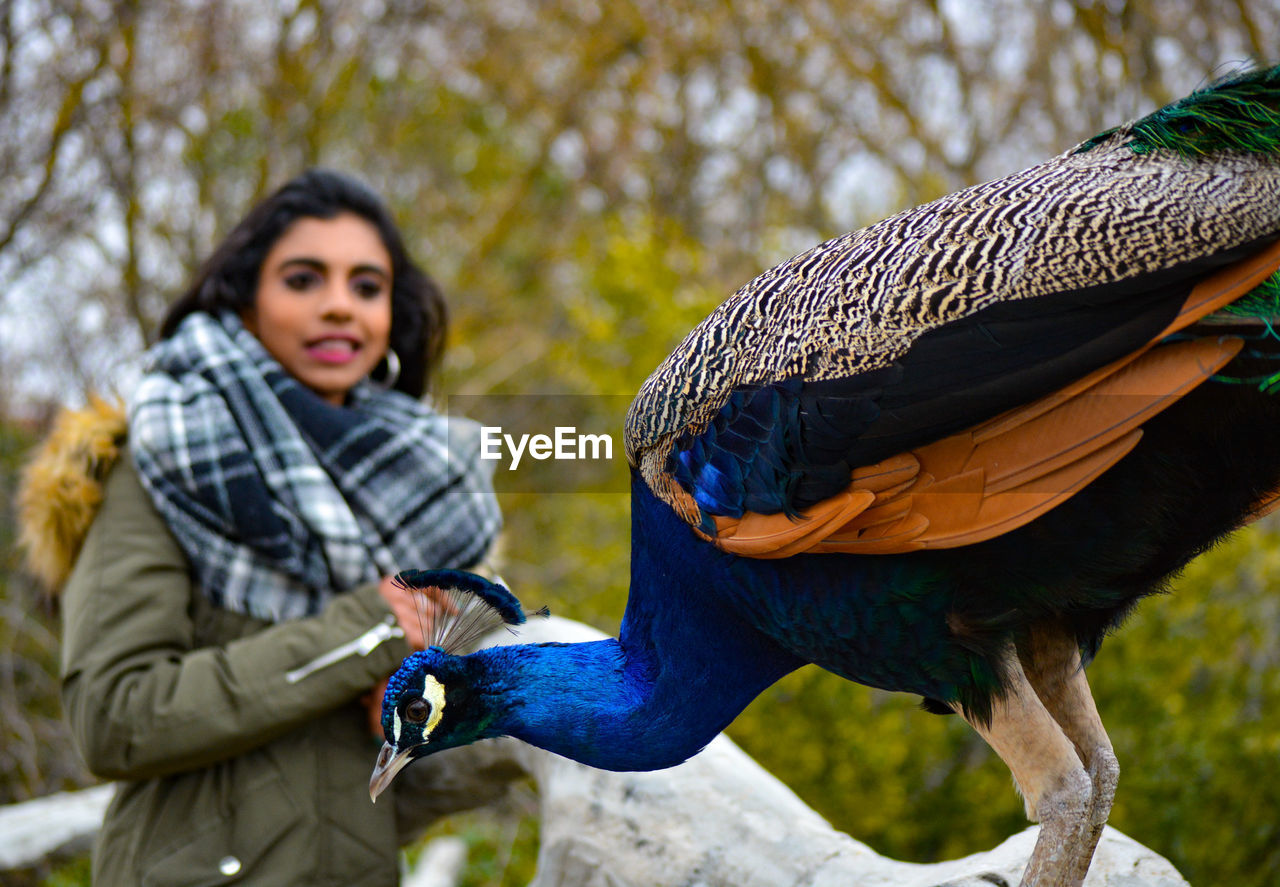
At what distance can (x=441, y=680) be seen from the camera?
183 centimetres

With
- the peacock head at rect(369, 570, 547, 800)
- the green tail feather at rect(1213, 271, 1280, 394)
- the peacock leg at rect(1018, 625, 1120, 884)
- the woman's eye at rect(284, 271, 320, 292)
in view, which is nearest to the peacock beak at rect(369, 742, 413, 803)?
the peacock head at rect(369, 570, 547, 800)

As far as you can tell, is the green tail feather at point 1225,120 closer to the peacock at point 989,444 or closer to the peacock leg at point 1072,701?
the peacock at point 989,444

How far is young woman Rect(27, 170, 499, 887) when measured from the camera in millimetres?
2107

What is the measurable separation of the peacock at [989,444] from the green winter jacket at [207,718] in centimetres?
43

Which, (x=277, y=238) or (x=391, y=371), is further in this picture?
(x=391, y=371)

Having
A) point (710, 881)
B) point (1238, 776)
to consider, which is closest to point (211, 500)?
point (710, 881)

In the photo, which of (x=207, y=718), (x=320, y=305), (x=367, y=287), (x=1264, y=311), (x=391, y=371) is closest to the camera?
(x=1264, y=311)

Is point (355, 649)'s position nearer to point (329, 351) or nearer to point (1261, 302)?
point (329, 351)

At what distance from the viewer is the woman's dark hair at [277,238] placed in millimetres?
2615

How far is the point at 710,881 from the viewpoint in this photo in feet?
7.39

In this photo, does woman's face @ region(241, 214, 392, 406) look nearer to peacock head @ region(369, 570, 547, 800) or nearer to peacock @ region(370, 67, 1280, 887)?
peacock head @ region(369, 570, 547, 800)

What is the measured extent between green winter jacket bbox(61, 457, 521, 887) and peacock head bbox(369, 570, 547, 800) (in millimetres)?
358

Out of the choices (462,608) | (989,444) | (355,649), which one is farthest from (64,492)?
(989,444)

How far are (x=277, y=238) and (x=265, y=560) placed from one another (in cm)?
83
